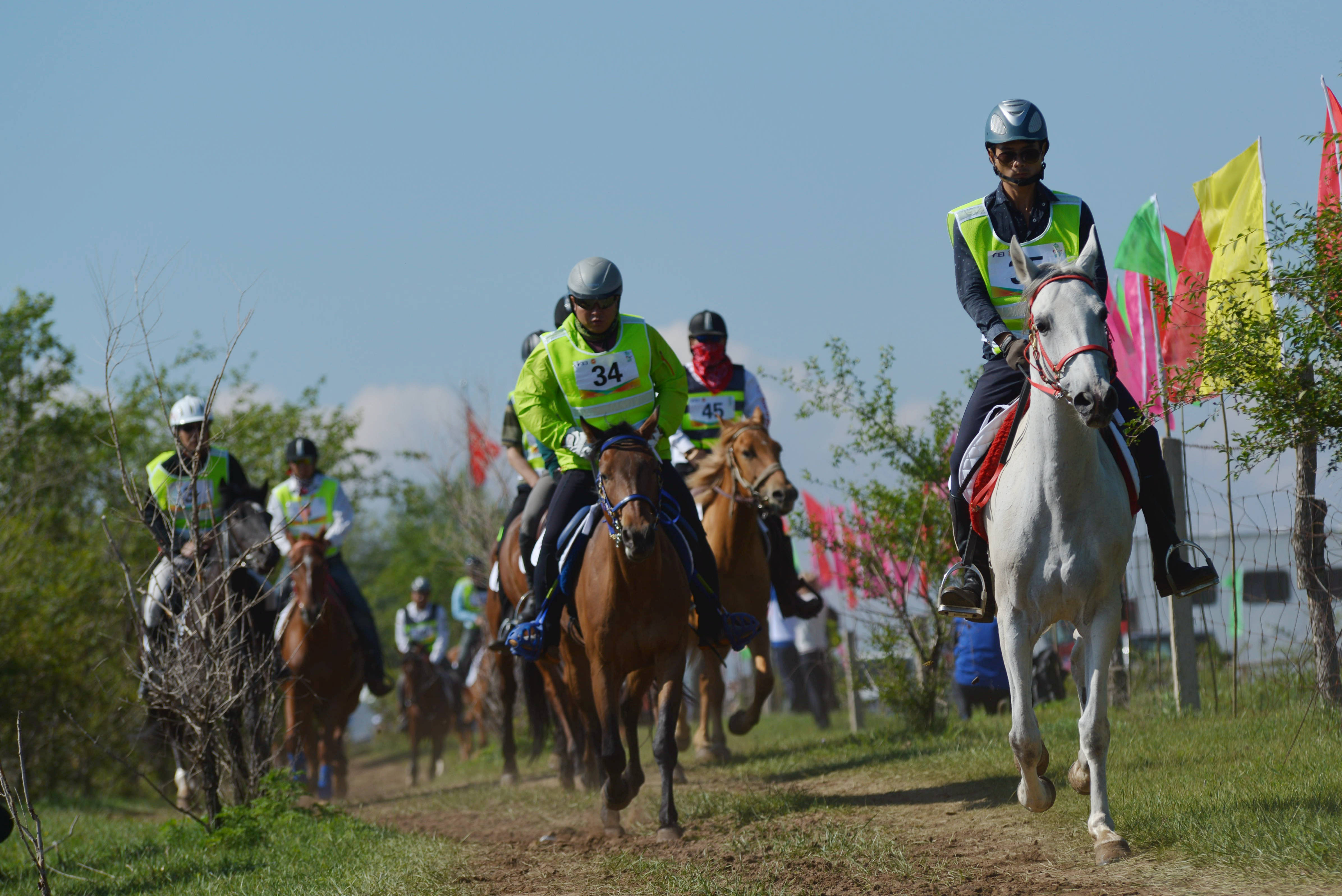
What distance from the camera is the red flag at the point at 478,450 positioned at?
22.9 metres

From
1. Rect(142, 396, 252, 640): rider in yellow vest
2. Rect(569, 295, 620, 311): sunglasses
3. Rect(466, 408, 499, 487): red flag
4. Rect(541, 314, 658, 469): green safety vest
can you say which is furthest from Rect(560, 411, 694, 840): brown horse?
Rect(466, 408, 499, 487): red flag

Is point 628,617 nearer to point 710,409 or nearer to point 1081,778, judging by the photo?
point 1081,778

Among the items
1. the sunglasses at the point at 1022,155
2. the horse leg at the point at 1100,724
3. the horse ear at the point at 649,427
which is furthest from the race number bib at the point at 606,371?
the horse leg at the point at 1100,724

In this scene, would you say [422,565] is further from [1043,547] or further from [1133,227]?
[1043,547]

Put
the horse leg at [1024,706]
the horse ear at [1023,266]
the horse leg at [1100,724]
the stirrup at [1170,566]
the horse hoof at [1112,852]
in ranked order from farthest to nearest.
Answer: the stirrup at [1170,566] → the horse leg at [1024,706] → the horse ear at [1023,266] → the horse leg at [1100,724] → the horse hoof at [1112,852]

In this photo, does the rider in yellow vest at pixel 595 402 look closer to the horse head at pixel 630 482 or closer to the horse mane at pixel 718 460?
the horse head at pixel 630 482

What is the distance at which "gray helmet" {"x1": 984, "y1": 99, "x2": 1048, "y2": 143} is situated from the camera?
6566mm

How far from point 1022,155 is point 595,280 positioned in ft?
9.14

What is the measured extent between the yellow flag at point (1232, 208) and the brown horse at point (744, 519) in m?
3.79

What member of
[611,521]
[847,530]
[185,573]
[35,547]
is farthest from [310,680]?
[35,547]

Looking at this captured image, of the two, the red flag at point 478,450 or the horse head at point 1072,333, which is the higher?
the red flag at point 478,450

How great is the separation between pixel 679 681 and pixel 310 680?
6019 millimetres

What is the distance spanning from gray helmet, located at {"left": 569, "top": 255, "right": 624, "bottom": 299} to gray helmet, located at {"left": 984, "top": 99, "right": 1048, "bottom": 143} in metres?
2.58

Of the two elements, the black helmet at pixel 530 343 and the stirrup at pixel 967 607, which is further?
the black helmet at pixel 530 343
